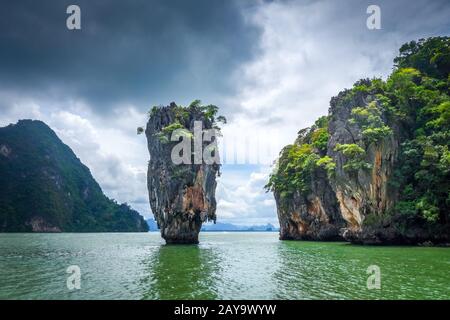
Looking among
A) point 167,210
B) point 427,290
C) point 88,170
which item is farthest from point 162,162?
point 88,170

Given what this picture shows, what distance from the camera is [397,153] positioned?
3048cm

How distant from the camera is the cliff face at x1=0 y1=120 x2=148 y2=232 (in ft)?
325

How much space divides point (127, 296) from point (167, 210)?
83.3 feet

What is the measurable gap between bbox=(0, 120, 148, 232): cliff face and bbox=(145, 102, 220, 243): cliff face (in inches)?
3071

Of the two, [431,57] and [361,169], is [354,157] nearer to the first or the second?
[361,169]

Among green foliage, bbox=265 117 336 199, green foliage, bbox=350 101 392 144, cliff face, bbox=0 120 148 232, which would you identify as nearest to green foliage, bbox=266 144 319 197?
green foliage, bbox=265 117 336 199

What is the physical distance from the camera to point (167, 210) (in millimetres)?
36469

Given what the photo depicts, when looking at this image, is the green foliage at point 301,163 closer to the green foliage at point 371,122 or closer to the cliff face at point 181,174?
the green foliage at point 371,122

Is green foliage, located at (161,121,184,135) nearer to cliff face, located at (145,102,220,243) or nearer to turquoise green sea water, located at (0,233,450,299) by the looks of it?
cliff face, located at (145,102,220,243)

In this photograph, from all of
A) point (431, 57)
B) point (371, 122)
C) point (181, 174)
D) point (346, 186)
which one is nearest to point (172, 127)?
point (181, 174)

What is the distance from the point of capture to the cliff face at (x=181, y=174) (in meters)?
36.1

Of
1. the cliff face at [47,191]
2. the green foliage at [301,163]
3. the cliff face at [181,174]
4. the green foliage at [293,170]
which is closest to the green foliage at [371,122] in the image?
the green foliage at [301,163]

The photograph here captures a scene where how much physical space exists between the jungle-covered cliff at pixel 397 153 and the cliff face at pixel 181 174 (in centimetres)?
1384

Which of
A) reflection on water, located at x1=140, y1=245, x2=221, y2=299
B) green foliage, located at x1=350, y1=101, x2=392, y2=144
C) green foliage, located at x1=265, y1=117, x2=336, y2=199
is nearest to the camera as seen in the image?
reflection on water, located at x1=140, y1=245, x2=221, y2=299
